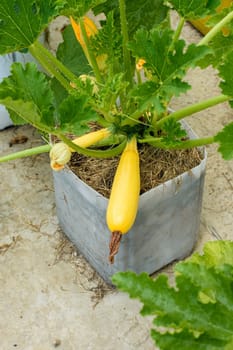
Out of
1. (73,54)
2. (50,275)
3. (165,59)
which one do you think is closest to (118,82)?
(165,59)

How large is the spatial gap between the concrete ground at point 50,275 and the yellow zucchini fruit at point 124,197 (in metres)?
0.41

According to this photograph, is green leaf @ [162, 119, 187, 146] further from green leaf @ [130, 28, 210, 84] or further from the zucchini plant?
green leaf @ [130, 28, 210, 84]

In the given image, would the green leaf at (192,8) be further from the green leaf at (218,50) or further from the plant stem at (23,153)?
the plant stem at (23,153)

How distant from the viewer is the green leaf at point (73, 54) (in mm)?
1822

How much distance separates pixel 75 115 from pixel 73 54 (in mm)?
622

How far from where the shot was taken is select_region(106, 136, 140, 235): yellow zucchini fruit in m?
1.39

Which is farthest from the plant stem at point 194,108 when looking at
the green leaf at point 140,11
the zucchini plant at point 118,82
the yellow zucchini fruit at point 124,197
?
the green leaf at point 140,11

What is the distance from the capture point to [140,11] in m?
1.62

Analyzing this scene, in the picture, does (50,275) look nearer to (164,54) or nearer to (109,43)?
(109,43)

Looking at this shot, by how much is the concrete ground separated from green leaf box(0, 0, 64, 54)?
0.72 meters

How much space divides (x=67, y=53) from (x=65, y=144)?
0.48 m

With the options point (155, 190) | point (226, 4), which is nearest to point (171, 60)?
point (155, 190)

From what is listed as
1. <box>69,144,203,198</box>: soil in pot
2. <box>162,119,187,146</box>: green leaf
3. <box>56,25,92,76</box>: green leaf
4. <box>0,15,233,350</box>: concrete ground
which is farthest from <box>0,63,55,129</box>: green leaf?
<box>0,15,233,350</box>: concrete ground

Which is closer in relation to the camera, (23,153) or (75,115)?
(75,115)
